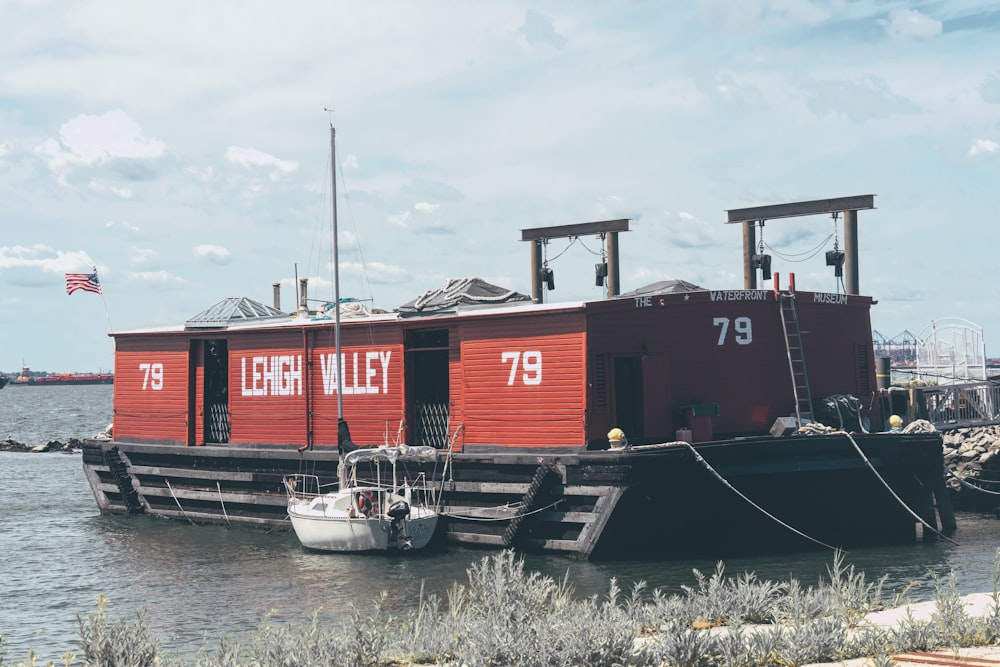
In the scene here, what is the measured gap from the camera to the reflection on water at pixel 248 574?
60.6 ft

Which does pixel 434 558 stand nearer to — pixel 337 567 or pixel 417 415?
pixel 337 567

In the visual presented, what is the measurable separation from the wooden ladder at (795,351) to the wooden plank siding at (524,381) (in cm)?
527

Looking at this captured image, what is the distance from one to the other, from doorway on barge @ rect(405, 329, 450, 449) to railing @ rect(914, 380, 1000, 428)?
42.5 ft

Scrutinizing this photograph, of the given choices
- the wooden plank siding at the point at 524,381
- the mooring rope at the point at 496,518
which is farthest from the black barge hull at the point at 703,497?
the wooden plank siding at the point at 524,381

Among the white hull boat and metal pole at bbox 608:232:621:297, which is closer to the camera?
the white hull boat

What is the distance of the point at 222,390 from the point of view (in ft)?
103

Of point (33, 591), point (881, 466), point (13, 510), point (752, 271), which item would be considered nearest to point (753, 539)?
point (881, 466)

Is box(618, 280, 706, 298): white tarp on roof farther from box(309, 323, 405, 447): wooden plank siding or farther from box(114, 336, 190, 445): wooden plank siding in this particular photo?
box(114, 336, 190, 445): wooden plank siding

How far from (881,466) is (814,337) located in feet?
12.5

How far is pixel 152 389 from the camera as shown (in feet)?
105

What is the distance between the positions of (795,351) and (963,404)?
8.57 m

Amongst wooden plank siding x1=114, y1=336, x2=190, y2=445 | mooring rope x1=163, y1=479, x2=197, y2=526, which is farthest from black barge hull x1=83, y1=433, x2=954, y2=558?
wooden plank siding x1=114, y1=336, x2=190, y2=445

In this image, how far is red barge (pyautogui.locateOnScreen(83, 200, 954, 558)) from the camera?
862 inches

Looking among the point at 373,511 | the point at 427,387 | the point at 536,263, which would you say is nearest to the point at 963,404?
the point at 536,263
